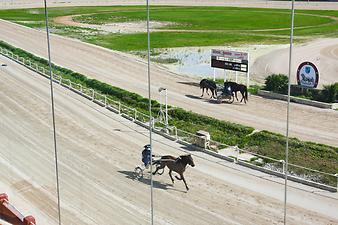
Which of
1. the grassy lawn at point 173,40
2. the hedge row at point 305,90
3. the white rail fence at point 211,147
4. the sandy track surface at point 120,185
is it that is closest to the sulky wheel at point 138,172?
the sandy track surface at point 120,185

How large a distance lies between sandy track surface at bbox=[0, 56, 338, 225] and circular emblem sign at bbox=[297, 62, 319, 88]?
11.7m

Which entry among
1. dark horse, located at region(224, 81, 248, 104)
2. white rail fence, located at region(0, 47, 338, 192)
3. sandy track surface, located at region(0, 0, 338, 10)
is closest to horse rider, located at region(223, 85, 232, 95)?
dark horse, located at region(224, 81, 248, 104)

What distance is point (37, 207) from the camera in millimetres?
17328

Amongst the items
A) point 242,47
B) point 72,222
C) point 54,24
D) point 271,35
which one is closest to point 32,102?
point 72,222

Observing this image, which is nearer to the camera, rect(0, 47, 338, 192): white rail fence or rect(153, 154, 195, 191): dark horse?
rect(153, 154, 195, 191): dark horse

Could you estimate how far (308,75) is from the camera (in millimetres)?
31891

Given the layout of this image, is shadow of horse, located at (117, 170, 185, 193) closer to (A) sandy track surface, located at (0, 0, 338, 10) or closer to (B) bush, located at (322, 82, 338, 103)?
(B) bush, located at (322, 82, 338, 103)

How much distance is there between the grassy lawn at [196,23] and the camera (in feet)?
177

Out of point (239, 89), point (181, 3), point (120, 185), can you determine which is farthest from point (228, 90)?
point (181, 3)

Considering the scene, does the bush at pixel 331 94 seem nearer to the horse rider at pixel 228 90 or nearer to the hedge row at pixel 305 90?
the hedge row at pixel 305 90

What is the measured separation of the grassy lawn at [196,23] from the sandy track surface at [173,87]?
4.72 meters

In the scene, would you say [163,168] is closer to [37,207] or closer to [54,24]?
[37,207]

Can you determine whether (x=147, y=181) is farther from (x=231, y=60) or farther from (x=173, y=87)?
(x=231, y=60)

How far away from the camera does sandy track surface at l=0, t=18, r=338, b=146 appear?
2619 centimetres
